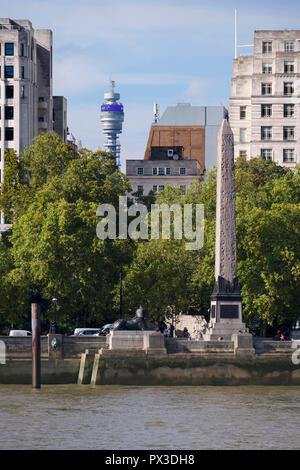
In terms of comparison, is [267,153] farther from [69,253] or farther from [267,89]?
[69,253]

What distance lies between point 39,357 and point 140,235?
2751 centimetres

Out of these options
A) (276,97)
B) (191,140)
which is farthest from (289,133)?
(191,140)

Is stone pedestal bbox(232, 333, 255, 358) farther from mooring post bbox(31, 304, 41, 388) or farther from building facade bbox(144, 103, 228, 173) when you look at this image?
building facade bbox(144, 103, 228, 173)

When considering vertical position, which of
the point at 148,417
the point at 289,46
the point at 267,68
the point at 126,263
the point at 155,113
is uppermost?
the point at 155,113

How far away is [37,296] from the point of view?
80.9 m

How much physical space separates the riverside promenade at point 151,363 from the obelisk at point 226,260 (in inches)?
75.8

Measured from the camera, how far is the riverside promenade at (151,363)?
6081cm

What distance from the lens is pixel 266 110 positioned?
116375 mm

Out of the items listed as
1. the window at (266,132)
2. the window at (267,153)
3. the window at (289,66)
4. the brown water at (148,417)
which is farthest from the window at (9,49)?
the brown water at (148,417)

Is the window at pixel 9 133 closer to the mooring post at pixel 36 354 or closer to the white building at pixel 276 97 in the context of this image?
the white building at pixel 276 97

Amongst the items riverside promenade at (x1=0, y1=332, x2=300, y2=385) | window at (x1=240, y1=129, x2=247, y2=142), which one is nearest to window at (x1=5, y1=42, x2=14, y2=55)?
window at (x1=240, y1=129, x2=247, y2=142)

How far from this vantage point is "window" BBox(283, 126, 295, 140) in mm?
116312

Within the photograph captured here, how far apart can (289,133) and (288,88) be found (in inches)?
172
